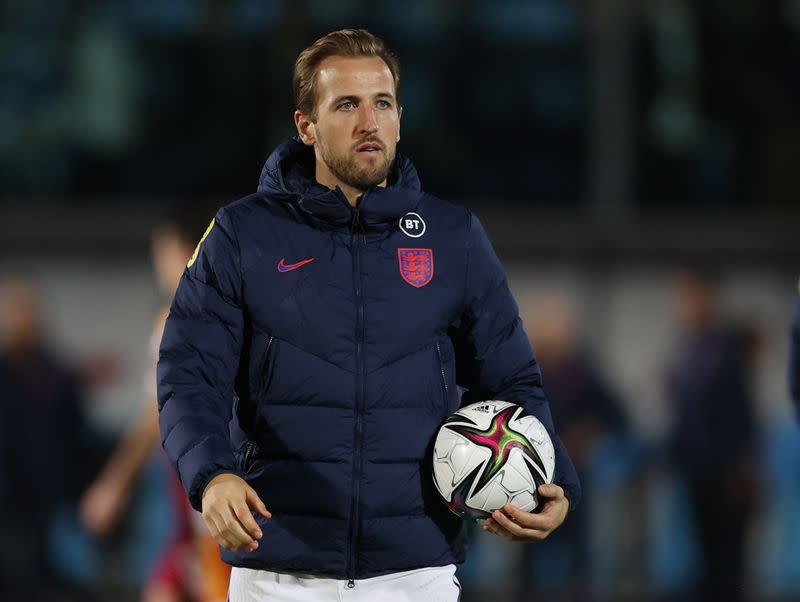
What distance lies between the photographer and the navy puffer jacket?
3.50m

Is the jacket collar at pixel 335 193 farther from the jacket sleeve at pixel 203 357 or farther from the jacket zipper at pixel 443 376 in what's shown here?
the jacket zipper at pixel 443 376

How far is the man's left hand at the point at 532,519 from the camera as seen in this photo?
11.4ft

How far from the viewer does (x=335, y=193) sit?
3.57 meters

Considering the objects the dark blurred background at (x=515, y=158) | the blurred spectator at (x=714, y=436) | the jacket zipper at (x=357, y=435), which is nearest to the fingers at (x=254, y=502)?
the jacket zipper at (x=357, y=435)

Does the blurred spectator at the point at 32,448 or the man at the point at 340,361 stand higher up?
the man at the point at 340,361

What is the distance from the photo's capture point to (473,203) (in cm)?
1123

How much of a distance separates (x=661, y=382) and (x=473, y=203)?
2201 mm

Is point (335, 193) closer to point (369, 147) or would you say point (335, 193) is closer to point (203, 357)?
point (369, 147)

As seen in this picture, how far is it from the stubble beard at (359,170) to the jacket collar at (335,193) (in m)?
0.03

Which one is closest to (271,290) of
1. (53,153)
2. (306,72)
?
(306,72)

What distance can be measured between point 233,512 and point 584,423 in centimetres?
639

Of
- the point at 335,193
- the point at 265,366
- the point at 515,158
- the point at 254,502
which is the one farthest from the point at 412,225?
the point at 515,158

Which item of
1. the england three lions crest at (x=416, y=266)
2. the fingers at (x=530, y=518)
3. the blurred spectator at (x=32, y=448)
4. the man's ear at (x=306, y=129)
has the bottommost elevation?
the blurred spectator at (x=32, y=448)

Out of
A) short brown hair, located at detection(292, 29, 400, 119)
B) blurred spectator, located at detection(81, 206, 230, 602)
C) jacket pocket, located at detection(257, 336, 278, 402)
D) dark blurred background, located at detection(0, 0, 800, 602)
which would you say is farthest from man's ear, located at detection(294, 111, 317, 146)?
dark blurred background, located at detection(0, 0, 800, 602)
